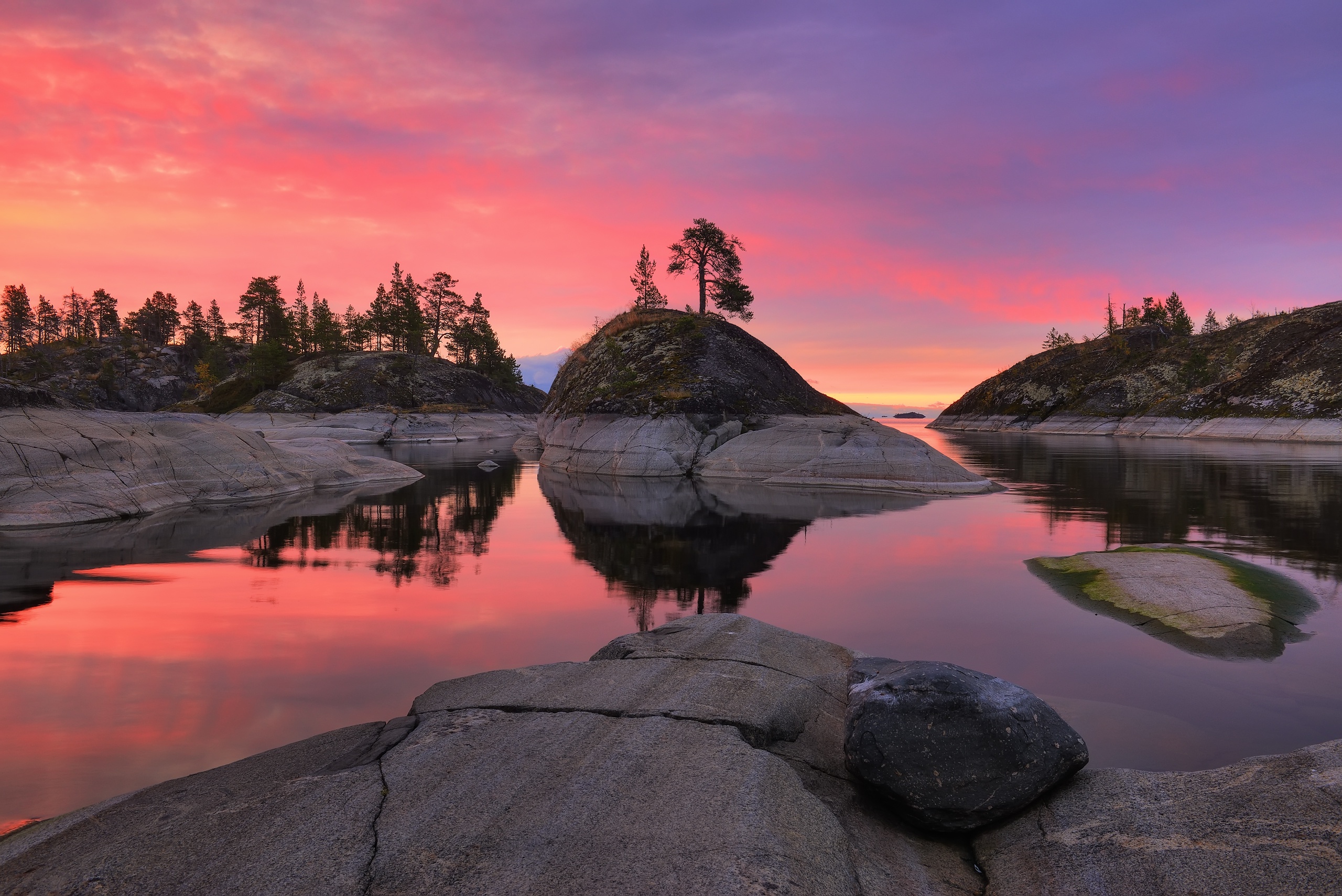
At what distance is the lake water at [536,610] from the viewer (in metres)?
8.52

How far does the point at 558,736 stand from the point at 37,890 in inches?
150

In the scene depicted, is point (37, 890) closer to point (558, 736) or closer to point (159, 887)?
point (159, 887)

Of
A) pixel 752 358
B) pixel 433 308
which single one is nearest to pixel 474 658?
pixel 752 358

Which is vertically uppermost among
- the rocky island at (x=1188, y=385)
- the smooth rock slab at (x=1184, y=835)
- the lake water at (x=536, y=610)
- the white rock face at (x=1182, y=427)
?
the rocky island at (x=1188, y=385)

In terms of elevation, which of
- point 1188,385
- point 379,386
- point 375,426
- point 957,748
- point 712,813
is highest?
point 1188,385

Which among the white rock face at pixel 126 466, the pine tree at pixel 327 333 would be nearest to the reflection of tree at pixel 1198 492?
the white rock face at pixel 126 466

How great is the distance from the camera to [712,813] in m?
5.21

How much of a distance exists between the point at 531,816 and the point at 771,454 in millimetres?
37249

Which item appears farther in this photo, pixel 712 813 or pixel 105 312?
pixel 105 312

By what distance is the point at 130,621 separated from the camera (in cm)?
1288

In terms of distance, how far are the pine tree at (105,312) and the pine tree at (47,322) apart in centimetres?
2071

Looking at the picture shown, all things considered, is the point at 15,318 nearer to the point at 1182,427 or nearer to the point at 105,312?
the point at 105,312

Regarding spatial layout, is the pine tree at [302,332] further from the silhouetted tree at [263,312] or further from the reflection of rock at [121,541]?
the reflection of rock at [121,541]

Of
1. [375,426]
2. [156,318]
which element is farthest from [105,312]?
[375,426]
